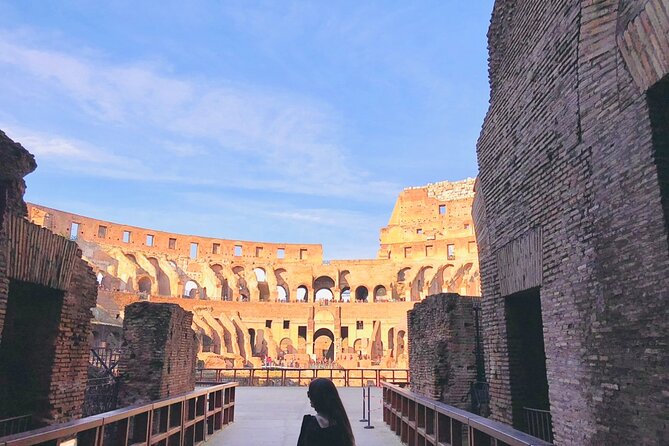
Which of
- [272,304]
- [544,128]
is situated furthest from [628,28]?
[272,304]

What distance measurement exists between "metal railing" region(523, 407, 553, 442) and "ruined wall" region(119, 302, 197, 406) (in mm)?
6982

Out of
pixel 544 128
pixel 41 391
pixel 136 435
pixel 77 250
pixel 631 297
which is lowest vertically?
pixel 136 435

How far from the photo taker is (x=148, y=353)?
10.0 metres

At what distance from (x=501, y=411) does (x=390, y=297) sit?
3970 cm

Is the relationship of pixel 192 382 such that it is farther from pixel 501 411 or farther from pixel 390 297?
pixel 390 297

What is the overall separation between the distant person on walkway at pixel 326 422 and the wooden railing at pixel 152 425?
1.79 meters

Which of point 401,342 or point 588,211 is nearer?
point 588,211

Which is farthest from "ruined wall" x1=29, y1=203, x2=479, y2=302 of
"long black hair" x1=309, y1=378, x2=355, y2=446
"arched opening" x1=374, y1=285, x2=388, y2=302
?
"long black hair" x1=309, y1=378, x2=355, y2=446

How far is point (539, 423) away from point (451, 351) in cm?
371

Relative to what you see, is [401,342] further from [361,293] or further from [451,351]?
[451,351]

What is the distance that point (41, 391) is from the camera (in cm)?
591

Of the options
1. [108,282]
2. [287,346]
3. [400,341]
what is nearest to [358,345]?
[287,346]

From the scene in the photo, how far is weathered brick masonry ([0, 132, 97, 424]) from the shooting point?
569cm

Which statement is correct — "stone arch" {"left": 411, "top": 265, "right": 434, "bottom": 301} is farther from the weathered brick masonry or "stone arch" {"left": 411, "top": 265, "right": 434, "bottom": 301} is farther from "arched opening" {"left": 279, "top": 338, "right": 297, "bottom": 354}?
the weathered brick masonry
